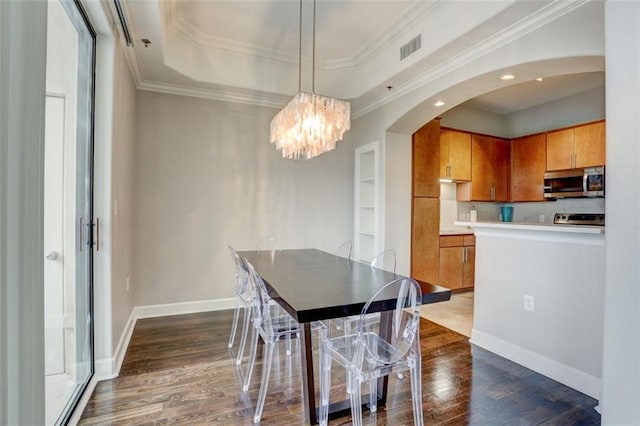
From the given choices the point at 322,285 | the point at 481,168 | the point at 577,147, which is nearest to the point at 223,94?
the point at 322,285

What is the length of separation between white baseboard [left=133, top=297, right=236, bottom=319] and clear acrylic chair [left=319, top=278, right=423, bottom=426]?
261cm

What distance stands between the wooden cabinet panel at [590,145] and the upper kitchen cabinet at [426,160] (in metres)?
1.98

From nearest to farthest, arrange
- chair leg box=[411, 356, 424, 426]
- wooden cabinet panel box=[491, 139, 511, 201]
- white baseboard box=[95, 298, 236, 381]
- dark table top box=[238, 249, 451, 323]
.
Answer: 1. dark table top box=[238, 249, 451, 323]
2. chair leg box=[411, 356, 424, 426]
3. white baseboard box=[95, 298, 236, 381]
4. wooden cabinet panel box=[491, 139, 511, 201]

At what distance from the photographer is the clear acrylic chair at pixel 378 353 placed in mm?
1729

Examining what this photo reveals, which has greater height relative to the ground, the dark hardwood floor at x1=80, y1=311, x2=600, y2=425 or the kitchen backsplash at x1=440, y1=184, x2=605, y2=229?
the kitchen backsplash at x1=440, y1=184, x2=605, y2=229

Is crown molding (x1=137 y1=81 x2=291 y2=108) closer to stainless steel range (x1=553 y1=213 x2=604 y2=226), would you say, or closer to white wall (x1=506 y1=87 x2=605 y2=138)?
white wall (x1=506 y1=87 x2=605 y2=138)

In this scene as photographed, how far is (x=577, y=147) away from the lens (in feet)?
15.2

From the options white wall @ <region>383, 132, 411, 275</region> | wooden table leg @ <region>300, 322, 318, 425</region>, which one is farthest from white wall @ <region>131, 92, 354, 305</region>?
wooden table leg @ <region>300, 322, 318, 425</region>

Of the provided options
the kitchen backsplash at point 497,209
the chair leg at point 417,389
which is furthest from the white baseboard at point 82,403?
the kitchen backsplash at point 497,209

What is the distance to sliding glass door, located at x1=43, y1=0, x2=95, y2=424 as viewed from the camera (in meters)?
1.84

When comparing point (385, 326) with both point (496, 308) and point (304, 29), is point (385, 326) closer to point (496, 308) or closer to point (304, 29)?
point (496, 308)

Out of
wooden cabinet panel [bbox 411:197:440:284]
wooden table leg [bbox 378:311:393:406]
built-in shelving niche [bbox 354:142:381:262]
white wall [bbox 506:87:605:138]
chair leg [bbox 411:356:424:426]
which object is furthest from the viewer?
built-in shelving niche [bbox 354:142:381:262]

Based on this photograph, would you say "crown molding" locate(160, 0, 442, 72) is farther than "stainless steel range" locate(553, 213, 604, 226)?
No

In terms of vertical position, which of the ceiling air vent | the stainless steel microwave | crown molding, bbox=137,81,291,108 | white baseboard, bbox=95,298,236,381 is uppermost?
the ceiling air vent
